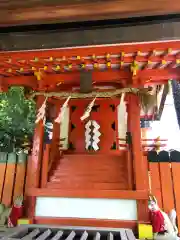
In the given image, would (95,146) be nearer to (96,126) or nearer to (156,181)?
(96,126)

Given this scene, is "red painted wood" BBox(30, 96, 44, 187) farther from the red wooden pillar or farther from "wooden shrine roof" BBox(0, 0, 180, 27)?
"wooden shrine roof" BBox(0, 0, 180, 27)

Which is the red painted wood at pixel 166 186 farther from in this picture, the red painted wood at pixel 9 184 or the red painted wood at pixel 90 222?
the red painted wood at pixel 9 184

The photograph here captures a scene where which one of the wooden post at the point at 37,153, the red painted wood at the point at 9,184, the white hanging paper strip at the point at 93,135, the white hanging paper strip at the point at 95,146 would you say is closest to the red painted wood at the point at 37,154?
the wooden post at the point at 37,153

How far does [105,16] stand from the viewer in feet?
5.85

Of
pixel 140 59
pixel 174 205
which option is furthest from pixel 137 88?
pixel 174 205

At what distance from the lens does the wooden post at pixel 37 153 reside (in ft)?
13.6

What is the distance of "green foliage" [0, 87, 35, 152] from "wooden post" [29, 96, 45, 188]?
235cm

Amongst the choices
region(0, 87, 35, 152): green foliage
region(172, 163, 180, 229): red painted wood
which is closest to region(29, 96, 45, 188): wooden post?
region(0, 87, 35, 152): green foliage

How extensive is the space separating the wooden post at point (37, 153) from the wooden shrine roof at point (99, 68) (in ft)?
1.79

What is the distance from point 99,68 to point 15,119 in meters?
4.56

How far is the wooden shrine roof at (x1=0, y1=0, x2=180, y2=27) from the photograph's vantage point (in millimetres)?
1636

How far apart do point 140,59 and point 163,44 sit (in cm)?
83

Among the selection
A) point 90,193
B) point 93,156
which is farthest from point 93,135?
point 90,193

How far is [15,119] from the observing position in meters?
7.73
